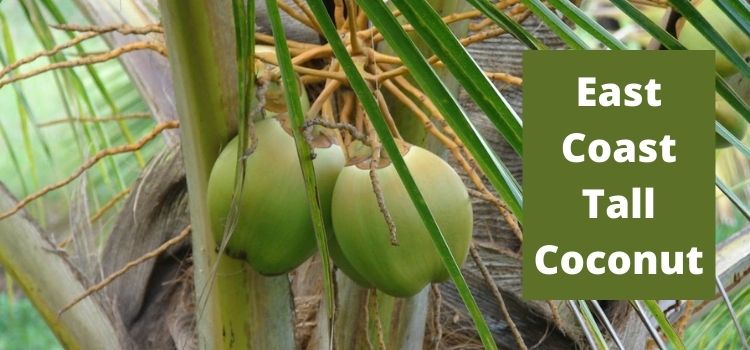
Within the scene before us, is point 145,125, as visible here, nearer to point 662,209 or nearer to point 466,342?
point 466,342

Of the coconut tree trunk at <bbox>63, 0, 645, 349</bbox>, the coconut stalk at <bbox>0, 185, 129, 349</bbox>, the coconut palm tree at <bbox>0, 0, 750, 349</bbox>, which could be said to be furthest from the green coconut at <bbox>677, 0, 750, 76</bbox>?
the coconut stalk at <bbox>0, 185, 129, 349</bbox>

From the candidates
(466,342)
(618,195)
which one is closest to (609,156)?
(618,195)

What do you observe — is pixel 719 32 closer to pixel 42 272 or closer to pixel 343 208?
pixel 343 208

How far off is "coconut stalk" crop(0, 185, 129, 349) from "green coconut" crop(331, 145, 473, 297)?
1.51 feet

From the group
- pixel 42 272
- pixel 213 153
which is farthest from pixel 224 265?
pixel 42 272

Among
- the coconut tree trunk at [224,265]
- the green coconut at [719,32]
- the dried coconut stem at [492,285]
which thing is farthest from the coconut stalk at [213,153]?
the green coconut at [719,32]

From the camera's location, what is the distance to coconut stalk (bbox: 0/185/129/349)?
99cm

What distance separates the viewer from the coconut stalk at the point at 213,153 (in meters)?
0.68

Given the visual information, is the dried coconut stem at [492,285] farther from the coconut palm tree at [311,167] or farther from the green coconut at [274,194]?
the green coconut at [274,194]

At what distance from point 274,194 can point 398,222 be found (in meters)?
0.08

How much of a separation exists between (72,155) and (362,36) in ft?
4.11

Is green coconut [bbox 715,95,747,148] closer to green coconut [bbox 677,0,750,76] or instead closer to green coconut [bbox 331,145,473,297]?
green coconut [bbox 677,0,750,76]

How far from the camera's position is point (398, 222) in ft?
2.02

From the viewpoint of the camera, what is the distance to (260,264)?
67cm
